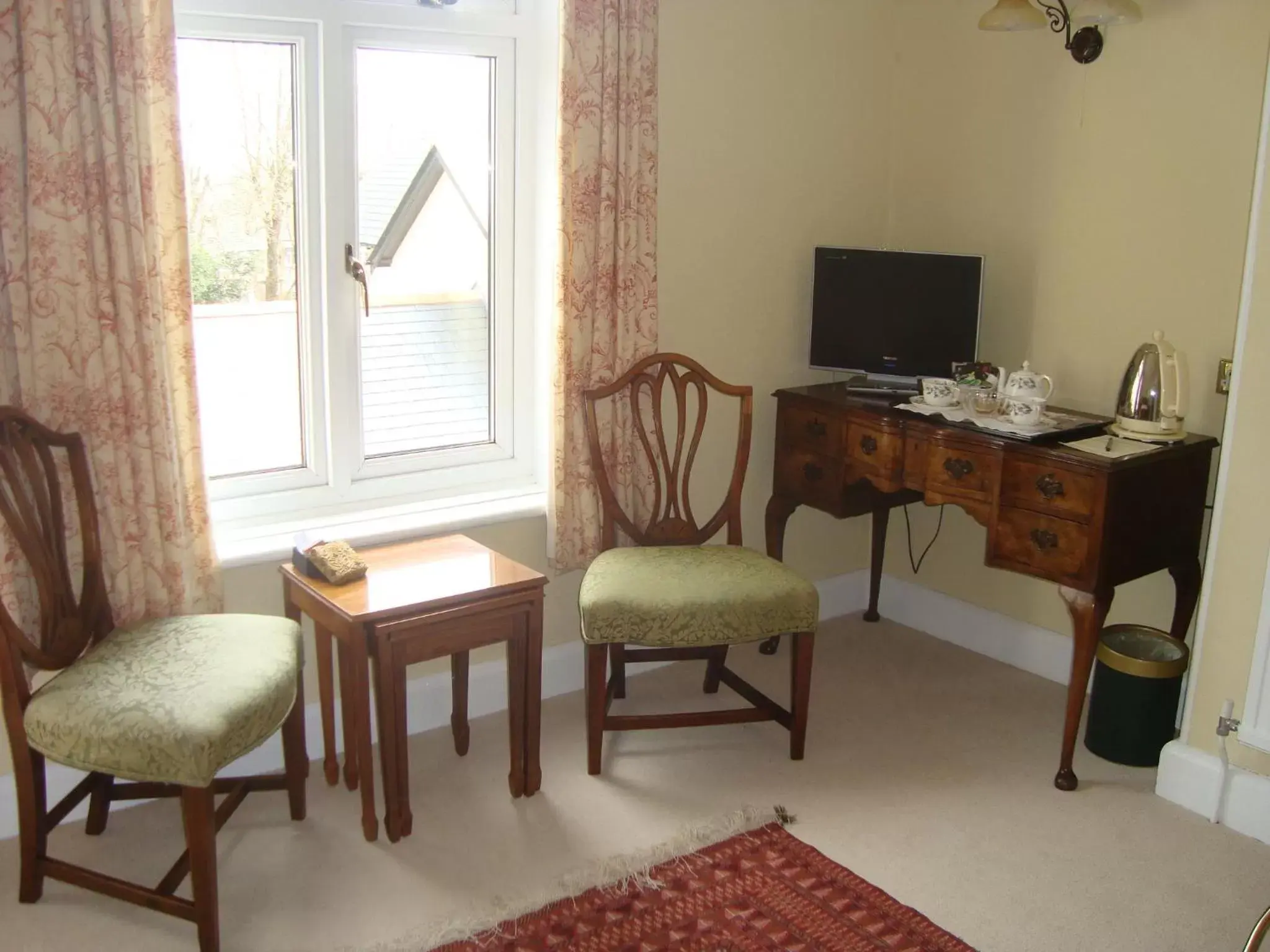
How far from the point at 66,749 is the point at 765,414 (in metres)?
2.27

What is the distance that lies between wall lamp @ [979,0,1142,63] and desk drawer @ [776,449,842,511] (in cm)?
127

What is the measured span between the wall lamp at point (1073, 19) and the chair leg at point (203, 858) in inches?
104

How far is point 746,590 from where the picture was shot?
9.57 ft

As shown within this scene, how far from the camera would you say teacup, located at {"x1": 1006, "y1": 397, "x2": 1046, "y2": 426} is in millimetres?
3059

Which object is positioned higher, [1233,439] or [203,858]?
[1233,439]

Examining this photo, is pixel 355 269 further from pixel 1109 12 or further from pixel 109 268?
pixel 1109 12

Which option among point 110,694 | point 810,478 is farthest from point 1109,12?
point 110,694

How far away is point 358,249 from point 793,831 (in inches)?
70.7

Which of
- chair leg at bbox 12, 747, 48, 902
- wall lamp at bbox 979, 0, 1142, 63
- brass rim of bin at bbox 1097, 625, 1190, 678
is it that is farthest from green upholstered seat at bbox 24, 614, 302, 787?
wall lamp at bbox 979, 0, 1142, 63

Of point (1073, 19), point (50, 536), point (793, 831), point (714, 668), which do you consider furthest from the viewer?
point (714, 668)

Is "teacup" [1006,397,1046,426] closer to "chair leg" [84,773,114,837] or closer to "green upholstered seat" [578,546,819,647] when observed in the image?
"green upholstered seat" [578,546,819,647]

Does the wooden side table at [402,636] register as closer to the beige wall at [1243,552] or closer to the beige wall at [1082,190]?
the beige wall at [1243,552]

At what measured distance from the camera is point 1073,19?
10.2 ft

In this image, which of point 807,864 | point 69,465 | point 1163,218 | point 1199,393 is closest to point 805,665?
point 807,864
